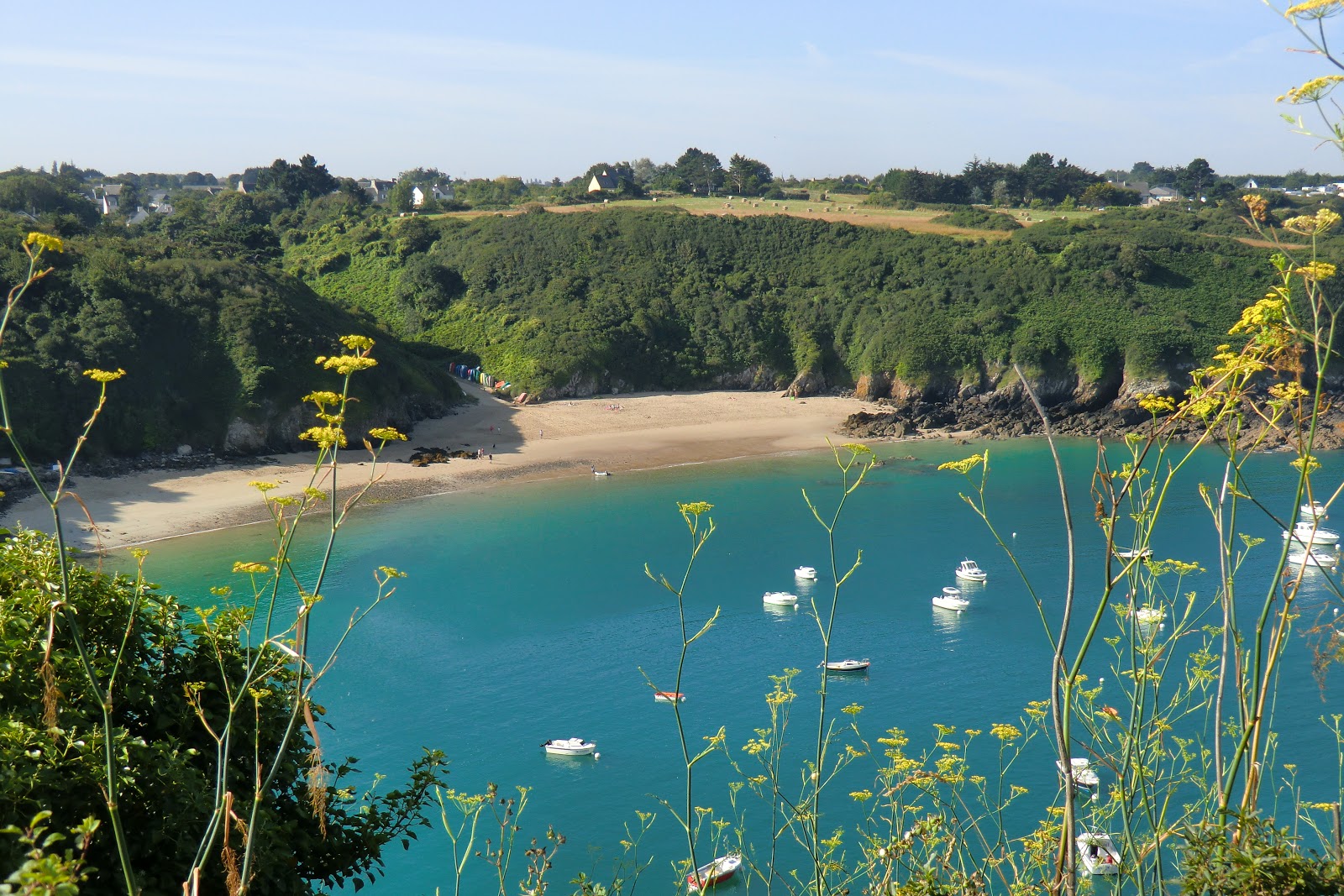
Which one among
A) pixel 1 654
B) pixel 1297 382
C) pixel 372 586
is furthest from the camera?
pixel 372 586

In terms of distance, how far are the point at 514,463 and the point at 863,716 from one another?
936 inches

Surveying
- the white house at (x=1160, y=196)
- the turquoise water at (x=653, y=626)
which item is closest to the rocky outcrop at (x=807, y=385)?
the turquoise water at (x=653, y=626)

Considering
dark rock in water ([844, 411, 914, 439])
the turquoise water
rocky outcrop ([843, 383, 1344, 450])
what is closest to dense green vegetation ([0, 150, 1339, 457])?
rocky outcrop ([843, 383, 1344, 450])

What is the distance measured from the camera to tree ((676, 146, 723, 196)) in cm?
9275

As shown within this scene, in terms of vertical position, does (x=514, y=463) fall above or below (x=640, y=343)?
below

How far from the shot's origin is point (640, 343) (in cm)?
5653

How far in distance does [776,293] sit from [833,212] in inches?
606

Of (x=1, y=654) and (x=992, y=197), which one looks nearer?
(x=1, y=654)

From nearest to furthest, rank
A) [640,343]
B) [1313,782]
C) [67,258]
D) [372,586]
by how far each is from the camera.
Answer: [1313,782] < [372,586] < [67,258] < [640,343]

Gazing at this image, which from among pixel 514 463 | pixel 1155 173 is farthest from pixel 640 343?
pixel 1155 173

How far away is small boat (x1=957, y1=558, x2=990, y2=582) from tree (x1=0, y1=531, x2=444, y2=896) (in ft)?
76.7

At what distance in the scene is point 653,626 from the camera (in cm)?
2528

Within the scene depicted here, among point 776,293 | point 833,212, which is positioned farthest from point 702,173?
point 776,293

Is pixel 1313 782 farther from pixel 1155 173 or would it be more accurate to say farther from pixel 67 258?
pixel 1155 173
